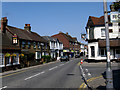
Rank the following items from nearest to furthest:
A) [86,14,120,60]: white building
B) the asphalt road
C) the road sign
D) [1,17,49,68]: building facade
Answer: the road sign
the asphalt road
[1,17,49,68]: building facade
[86,14,120,60]: white building

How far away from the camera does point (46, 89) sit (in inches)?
371

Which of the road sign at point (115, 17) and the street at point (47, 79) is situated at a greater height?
the road sign at point (115, 17)

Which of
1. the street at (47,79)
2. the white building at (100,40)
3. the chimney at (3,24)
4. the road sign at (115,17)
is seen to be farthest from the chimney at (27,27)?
the road sign at (115,17)

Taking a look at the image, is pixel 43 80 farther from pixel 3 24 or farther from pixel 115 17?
pixel 3 24

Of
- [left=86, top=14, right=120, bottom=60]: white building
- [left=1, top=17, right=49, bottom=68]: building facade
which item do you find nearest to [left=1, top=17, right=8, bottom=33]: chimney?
[left=1, top=17, right=49, bottom=68]: building facade

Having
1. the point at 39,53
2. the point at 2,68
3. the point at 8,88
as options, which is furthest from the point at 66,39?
the point at 8,88

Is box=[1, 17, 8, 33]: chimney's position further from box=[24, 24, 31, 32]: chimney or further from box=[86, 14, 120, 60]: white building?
box=[86, 14, 120, 60]: white building

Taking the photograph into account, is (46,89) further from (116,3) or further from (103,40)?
(103,40)

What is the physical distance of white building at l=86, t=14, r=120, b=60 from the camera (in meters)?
28.9

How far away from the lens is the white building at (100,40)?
94.8 ft

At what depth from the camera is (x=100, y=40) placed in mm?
29828

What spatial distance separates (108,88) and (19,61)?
2152cm

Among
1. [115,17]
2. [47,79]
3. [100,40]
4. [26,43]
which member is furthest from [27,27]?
[115,17]

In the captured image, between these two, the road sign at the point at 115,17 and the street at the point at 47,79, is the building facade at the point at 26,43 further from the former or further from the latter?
the road sign at the point at 115,17
